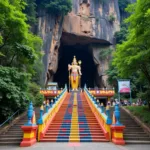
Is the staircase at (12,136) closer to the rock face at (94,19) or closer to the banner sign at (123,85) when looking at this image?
the banner sign at (123,85)

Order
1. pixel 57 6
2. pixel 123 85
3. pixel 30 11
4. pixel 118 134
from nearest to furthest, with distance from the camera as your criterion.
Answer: pixel 118 134 → pixel 123 85 → pixel 30 11 → pixel 57 6

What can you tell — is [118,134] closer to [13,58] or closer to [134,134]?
[134,134]

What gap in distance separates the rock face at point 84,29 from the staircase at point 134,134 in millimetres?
18866

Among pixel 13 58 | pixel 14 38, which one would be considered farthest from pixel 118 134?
pixel 13 58

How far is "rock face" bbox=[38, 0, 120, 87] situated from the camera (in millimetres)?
29370

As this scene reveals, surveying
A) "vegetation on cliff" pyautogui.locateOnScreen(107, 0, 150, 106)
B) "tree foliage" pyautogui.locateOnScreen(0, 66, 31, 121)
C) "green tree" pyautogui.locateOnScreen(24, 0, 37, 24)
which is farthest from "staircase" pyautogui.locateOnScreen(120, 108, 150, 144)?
"green tree" pyautogui.locateOnScreen(24, 0, 37, 24)

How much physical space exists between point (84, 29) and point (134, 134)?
2463 centimetres

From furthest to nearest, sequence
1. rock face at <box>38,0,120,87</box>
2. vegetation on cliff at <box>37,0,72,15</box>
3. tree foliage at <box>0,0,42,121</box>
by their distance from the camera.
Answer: rock face at <box>38,0,120,87</box>, vegetation on cliff at <box>37,0,72,15</box>, tree foliage at <box>0,0,42,121</box>

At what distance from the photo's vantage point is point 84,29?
104 feet

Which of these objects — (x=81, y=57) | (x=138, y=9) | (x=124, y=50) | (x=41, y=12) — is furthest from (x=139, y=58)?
(x=81, y=57)

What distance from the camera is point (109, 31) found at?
33156mm

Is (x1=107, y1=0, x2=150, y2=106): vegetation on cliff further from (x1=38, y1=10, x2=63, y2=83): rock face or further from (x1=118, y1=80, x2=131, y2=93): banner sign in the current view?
(x1=38, y1=10, x2=63, y2=83): rock face

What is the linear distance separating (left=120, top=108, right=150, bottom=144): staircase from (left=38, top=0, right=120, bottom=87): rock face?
743 inches

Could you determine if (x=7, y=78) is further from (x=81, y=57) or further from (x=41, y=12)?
(x=81, y=57)
